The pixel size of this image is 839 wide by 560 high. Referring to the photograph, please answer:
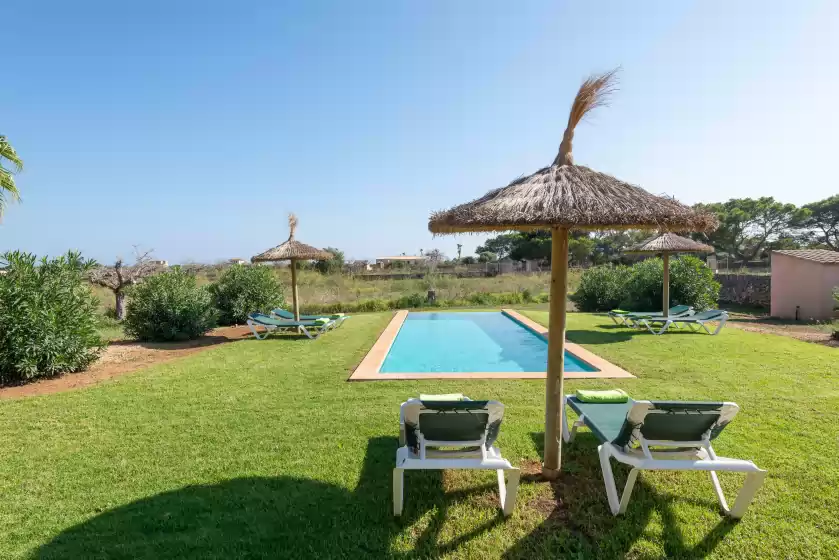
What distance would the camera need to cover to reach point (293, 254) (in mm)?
11195

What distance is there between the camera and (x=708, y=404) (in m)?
2.80

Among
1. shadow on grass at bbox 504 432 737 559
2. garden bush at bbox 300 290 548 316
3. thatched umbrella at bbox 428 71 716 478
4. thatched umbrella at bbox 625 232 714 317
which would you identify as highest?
thatched umbrella at bbox 428 71 716 478

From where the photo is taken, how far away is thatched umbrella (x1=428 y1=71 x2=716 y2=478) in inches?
116

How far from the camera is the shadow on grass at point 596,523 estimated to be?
2.61 metres

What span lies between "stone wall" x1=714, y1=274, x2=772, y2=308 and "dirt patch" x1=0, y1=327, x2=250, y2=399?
19516 millimetres

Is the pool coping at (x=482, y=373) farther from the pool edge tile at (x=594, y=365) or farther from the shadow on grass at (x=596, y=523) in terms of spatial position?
the shadow on grass at (x=596, y=523)

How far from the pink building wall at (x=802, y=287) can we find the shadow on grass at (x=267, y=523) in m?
16.1

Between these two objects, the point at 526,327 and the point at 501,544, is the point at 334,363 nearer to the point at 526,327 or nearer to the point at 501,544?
the point at 501,544

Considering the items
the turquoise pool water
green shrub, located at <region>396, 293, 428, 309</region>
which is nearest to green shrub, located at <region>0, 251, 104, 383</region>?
the turquoise pool water

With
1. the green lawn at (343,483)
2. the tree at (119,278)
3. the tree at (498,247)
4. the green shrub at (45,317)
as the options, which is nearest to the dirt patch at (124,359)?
the green shrub at (45,317)

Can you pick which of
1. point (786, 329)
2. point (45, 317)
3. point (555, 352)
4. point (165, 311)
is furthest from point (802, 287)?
point (45, 317)

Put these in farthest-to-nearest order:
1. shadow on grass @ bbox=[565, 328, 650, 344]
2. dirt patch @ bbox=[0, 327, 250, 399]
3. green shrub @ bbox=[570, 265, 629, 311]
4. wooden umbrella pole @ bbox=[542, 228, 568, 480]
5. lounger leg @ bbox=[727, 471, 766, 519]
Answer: green shrub @ bbox=[570, 265, 629, 311], shadow on grass @ bbox=[565, 328, 650, 344], dirt patch @ bbox=[0, 327, 250, 399], wooden umbrella pole @ bbox=[542, 228, 568, 480], lounger leg @ bbox=[727, 471, 766, 519]

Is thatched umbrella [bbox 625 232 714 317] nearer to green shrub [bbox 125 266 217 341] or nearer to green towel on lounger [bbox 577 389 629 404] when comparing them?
green towel on lounger [bbox 577 389 629 404]

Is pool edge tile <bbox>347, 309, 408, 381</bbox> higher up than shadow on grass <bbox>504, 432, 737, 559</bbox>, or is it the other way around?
shadow on grass <bbox>504, 432, 737, 559</bbox>
